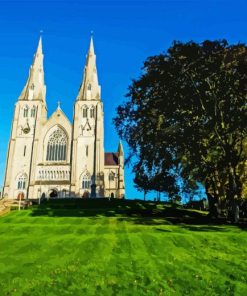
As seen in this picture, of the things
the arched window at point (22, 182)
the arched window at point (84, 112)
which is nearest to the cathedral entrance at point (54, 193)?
the arched window at point (22, 182)

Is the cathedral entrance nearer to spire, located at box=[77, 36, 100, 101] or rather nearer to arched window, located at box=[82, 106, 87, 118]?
arched window, located at box=[82, 106, 87, 118]

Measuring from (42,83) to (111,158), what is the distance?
25.2 metres

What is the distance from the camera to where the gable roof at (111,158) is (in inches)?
3433

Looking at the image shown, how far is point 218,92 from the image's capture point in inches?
1017

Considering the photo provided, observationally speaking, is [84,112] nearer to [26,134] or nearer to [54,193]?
[26,134]

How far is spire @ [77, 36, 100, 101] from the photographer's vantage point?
78500mm

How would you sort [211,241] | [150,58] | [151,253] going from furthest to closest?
[150,58] → [211,241] → [151,253]

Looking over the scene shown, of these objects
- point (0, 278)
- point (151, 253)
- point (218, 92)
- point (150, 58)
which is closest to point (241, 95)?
point (218, 92)

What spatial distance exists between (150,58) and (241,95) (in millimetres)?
7935

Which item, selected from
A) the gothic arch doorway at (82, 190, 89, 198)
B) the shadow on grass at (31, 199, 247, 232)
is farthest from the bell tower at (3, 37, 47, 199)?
the shadow on grass at (31, 199, 247, 232)

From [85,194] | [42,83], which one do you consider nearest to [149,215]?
[85,194]

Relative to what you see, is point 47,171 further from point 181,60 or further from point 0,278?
point 0,278

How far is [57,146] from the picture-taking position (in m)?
74.2

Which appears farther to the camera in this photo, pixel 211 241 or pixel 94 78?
A: pixel 94 78
